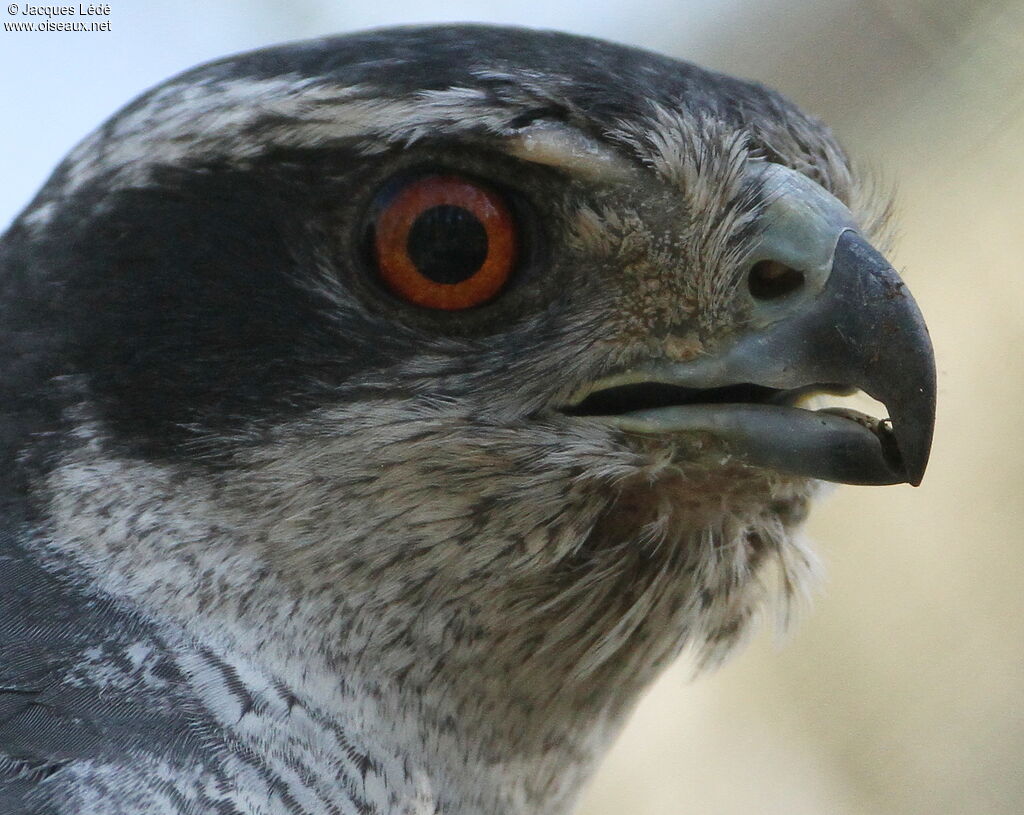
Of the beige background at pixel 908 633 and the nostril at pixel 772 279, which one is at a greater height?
the nostril at pixel 772 279

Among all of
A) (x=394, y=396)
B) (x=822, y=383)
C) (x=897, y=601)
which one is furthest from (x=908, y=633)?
(x=394, y=396)

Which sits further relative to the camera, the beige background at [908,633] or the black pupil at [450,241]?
the beige background at [908,633]

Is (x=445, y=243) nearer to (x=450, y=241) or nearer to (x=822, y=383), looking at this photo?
(x=450, y=241)

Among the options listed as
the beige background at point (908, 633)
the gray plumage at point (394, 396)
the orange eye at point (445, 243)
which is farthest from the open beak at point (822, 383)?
the beige background at point (908, 633)

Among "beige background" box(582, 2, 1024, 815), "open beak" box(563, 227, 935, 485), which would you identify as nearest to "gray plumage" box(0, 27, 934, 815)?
"open beak" box(563, 227, 935, 485)

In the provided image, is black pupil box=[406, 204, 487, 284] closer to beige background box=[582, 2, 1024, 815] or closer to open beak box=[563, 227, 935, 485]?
open beak box=[563, 227, 935, 485]

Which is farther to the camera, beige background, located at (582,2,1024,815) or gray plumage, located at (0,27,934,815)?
beige background, located at (582,2,1024,815)

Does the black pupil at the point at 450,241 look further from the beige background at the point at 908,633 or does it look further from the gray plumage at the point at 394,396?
the beige background at the point at 908,633
